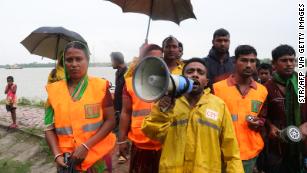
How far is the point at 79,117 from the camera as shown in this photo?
10.1 feet

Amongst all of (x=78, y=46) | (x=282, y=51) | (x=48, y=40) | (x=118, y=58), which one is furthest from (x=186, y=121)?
(x=118, y=58)

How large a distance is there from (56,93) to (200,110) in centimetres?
127

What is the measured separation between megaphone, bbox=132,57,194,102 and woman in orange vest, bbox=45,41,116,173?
2.74 feet

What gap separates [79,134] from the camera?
3.09 metres

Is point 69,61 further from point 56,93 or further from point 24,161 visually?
point 24,161

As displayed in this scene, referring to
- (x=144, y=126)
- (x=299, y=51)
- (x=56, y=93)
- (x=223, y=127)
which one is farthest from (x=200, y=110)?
(x=299, y=51)

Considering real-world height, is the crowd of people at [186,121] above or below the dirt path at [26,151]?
above

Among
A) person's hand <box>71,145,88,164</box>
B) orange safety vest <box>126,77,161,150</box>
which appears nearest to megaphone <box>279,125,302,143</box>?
orange safety vest <box>126,77,161,150</box>

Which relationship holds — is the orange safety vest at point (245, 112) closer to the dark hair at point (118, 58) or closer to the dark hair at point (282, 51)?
the dark hair at point (282, 51)

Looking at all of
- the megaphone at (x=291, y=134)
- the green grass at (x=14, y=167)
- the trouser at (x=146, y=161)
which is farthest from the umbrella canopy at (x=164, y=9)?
the green grass at (x=14, y=167)

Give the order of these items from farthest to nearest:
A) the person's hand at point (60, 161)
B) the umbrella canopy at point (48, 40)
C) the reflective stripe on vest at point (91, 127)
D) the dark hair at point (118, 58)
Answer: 1. the dark hair at point (118, 58)
2. the umbrella canopy at point (48, 40)
3. the reflective stripe on vest at point (91, 127)
4. the person's hand at point (60, 161)

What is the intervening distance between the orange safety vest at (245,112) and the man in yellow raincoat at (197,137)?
0.66 m

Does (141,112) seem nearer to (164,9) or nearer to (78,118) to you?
(78,118)

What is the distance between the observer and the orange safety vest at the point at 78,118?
307 cm
